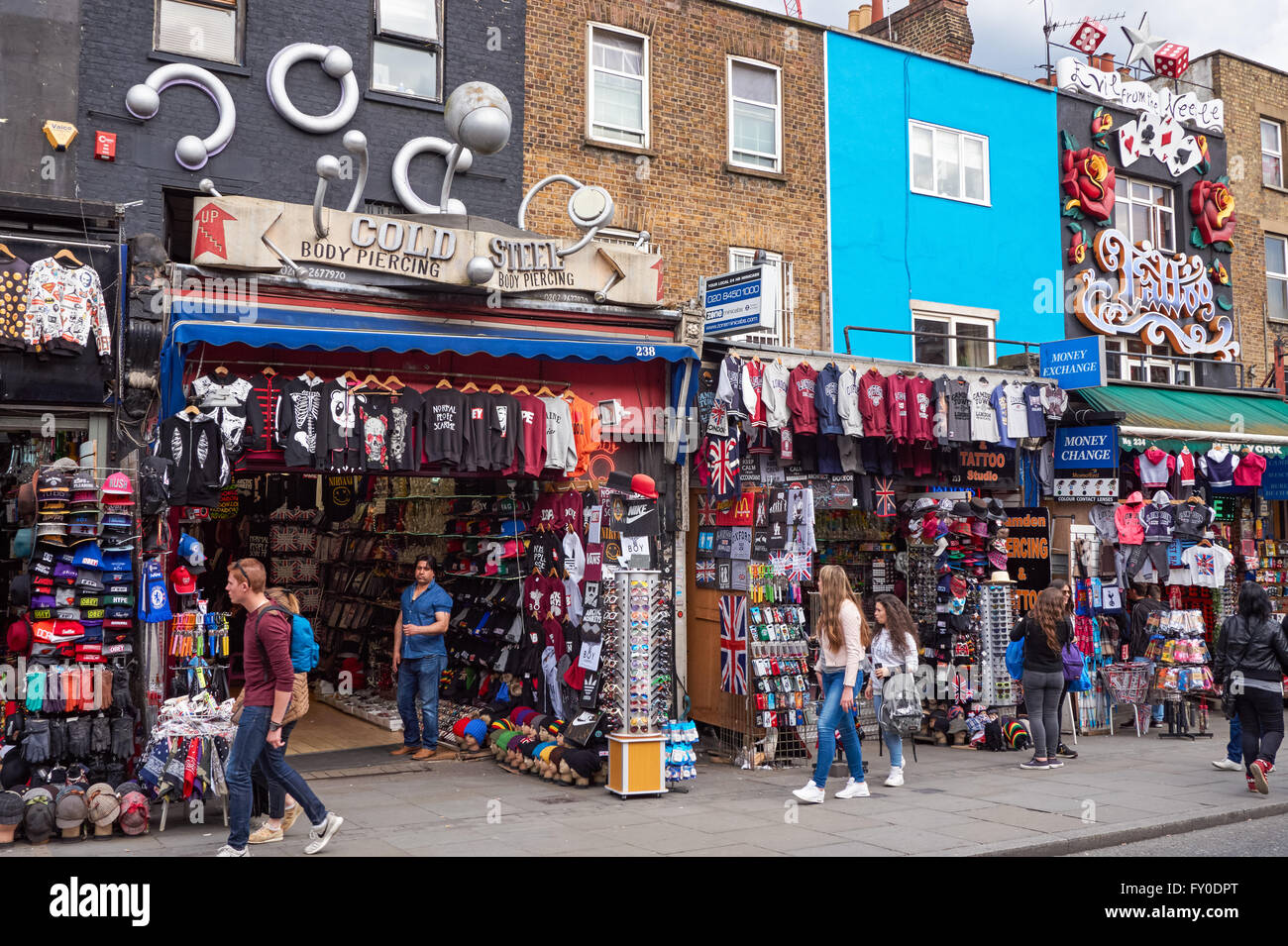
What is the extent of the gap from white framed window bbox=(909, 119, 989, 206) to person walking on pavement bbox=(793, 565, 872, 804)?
991cm

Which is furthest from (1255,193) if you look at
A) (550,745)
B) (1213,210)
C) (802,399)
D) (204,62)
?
(204,62)

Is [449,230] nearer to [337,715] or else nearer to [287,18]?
[287,18]

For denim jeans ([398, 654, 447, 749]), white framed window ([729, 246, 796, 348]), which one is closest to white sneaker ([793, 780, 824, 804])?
denim jeans ([398, 654, 447, 749])

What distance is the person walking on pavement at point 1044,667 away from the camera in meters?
11.2

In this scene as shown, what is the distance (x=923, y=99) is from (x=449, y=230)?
33.2ft

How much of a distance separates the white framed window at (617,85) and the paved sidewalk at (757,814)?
8743 mm

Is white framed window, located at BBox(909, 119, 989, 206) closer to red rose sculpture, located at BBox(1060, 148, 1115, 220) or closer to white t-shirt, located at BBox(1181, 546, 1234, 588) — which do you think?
red rose sculpture, located at BBox(1060, 148, 1115, 220)

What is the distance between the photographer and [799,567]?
457 inches

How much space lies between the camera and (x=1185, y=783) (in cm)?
1066

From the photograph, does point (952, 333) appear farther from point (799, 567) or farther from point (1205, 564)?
point (799, 567)

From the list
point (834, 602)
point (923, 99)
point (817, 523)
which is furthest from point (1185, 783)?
point (923, 99)

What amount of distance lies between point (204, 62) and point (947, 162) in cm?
1127

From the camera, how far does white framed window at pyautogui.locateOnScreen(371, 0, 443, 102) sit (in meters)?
13.7

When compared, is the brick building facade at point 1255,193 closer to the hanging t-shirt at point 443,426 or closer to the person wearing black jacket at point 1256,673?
the person wearing black jacket at point 1256,673
